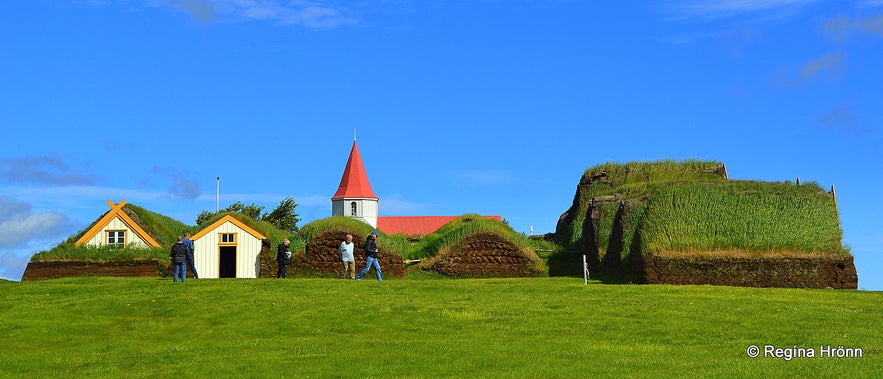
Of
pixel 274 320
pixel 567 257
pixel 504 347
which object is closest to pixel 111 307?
pixel 274 320

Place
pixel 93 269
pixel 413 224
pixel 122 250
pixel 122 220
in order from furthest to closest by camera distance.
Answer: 1. pixel 413 224
2. pixel 122 220
3. pixel 122 250
4. pixel 93 269

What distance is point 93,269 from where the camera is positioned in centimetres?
4650

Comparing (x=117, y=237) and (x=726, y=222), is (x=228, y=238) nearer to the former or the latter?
(x=117, y=237)

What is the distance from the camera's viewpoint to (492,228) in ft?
145

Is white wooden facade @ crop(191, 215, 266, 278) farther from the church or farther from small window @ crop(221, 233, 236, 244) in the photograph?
the church

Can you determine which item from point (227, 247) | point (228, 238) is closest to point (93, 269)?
point (227, 247)

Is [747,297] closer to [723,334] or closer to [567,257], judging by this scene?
[723,334]

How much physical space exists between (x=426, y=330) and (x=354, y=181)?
93.9 m

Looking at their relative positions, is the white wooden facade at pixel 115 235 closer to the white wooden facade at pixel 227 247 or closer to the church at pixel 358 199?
the white wooden facade at pixel 227 247

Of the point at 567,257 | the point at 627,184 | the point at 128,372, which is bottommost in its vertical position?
the point at 128,372

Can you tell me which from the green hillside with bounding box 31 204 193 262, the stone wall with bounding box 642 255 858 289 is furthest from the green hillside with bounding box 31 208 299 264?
the stone wall with bounding box 642 255 858 289

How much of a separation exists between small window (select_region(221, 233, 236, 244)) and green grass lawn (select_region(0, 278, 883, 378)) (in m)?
13.9

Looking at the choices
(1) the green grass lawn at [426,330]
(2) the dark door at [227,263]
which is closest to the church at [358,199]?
(2) the dark door at [227,263]

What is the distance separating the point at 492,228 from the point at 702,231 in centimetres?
1204
